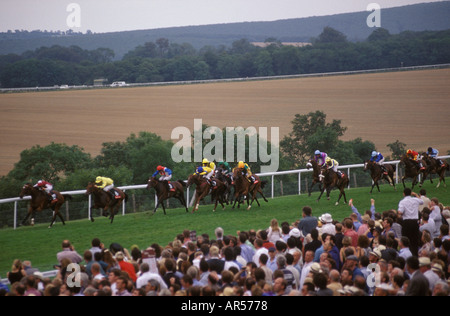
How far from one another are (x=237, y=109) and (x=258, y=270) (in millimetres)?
48041

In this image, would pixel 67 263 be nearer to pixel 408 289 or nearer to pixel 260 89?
pixel 408 289

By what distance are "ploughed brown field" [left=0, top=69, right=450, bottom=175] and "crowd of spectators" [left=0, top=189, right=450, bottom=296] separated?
29.4 metres

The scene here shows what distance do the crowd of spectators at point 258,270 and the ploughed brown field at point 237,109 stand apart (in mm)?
29387

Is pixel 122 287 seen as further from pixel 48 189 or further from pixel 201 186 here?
pixel 201 186

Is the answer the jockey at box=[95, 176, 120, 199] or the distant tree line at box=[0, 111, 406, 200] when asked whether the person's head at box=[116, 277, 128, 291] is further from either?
the distant tree line at box=[0, 111, 406, 200]

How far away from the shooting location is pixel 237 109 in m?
53.7

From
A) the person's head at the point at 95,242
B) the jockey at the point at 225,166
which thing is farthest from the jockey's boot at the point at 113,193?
the person's head at the point at 95,242

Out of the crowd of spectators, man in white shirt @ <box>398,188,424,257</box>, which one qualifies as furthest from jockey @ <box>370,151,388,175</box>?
the crowd of spectators

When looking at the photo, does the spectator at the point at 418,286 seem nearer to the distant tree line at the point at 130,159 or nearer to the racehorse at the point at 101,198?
the racehorse at the point at 101,198

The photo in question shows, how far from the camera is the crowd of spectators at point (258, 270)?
5551mm

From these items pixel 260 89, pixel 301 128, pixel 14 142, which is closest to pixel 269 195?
pixel 301 128

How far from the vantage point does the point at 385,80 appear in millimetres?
63344

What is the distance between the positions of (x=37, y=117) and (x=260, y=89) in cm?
2370

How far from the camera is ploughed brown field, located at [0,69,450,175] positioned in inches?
1698
